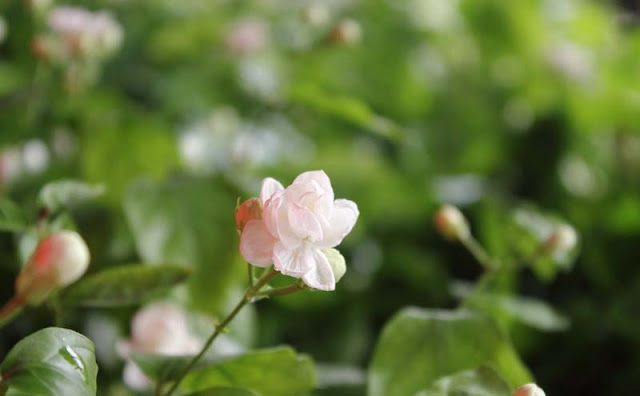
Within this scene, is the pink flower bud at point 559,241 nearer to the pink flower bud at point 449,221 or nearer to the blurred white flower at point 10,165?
the pink flower bud at point 449,221

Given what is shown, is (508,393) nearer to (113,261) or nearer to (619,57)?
(113,261)

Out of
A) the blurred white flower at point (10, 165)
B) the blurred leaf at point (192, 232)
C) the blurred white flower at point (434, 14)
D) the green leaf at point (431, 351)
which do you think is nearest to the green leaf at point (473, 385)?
the green leaf at point (431, 351)

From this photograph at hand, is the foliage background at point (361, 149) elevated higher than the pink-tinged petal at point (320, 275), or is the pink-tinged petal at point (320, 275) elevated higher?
the pink-tinged petal at point (320, 275)

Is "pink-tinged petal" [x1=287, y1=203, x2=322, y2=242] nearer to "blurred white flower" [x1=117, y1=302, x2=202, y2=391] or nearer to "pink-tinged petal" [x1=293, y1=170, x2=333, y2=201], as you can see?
"pink-tinged petal" [x1=293, y1=170, x2=333, y2=201]

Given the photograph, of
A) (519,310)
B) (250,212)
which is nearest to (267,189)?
(250,212)

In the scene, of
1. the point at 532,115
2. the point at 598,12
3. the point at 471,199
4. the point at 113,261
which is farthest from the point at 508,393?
the point at 598,12

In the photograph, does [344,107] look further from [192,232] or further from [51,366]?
[51,366]
